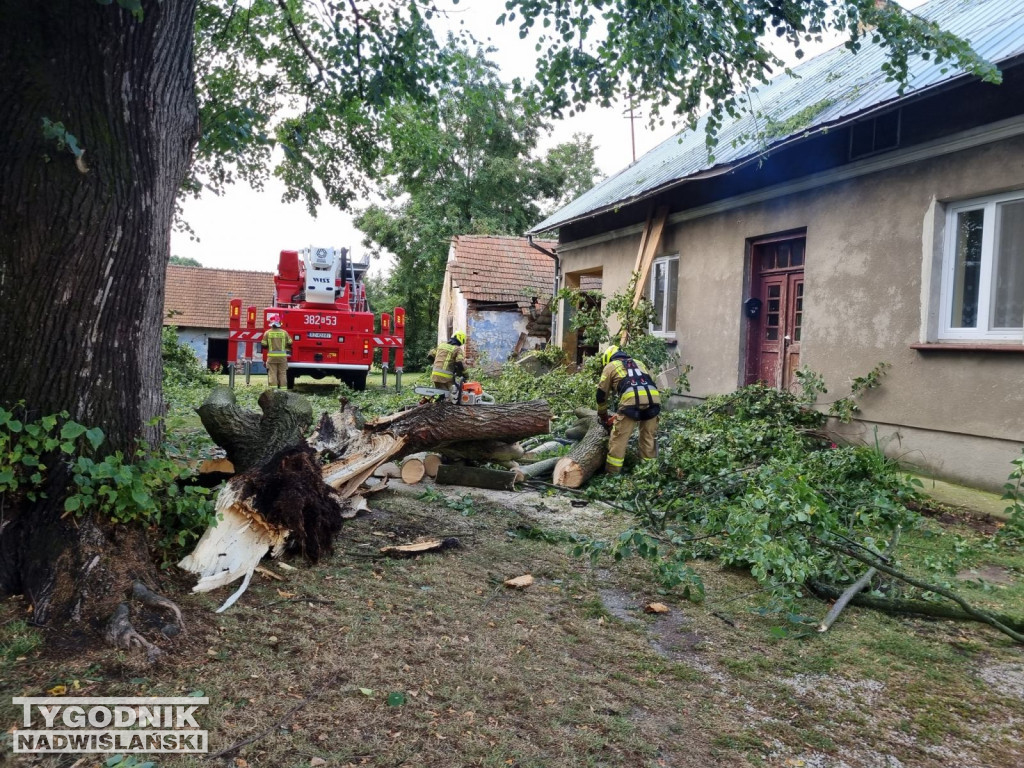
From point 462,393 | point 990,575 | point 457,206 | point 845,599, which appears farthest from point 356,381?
point 457,206

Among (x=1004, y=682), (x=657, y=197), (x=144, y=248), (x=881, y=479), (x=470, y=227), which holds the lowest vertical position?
(x=1004, y=682)

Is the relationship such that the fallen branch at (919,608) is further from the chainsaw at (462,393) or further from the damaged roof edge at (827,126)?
the chainsaw at (462,393)

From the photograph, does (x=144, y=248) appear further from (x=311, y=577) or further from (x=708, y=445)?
(x=708, y=445)

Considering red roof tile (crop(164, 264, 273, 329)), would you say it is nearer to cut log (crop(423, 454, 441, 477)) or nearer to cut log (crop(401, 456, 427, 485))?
cut log (crop(423, 454, 441, 477))

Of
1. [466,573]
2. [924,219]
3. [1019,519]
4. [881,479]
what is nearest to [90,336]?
[466,573]

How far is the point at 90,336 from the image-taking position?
3.16 meters

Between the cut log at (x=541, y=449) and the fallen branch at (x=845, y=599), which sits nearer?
the fallen branch at (x=845, y=599)

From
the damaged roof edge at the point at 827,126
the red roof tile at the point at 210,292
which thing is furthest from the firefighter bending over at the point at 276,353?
the red roof tile at the point at 210,292

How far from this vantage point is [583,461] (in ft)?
23.3

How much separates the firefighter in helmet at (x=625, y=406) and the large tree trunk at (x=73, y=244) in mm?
4774

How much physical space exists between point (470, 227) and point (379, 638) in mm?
29181

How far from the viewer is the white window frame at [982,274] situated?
6.23 m

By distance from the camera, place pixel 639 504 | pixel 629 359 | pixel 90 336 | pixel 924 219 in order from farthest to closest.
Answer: pixel 629 359 → pixel 924 219 → pixel 639 504 → pixel 90 336

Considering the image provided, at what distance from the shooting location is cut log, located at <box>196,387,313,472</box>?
5.15m
